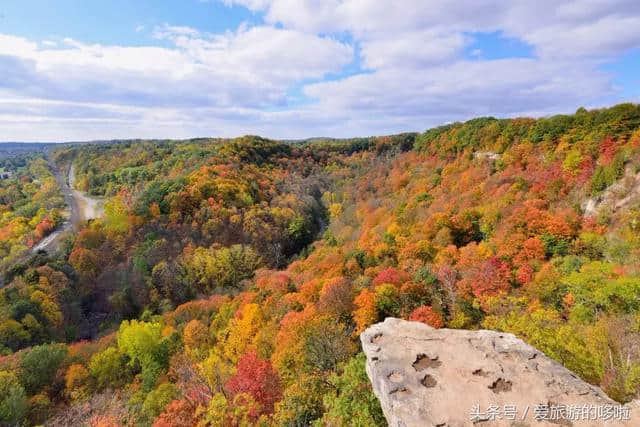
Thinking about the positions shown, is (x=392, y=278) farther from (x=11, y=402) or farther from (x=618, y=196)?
(x=11, y=402)

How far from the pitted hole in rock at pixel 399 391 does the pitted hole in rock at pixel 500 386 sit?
3214 mm

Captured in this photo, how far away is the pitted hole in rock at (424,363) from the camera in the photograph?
1455 centimetres

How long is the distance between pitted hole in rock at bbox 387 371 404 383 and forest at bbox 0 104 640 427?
2.92m

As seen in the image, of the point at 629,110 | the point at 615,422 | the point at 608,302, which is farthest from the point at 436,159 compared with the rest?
the point at 615,422

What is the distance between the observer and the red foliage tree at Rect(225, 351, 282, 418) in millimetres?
23487

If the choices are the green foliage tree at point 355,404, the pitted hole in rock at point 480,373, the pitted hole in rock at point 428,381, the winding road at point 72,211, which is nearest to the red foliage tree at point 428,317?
the green foliage tree at point 355,404

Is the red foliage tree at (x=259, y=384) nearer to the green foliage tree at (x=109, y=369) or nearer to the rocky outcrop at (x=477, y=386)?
the rocky outcrop at (x=477, y=386)

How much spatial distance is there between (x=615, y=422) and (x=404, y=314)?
59.9ft

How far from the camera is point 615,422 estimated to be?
37.8ft

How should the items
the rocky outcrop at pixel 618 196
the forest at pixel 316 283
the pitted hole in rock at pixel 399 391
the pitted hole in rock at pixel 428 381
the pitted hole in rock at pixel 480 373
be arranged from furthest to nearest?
the rocky outcrop at pixel 618 196, the forest at pixel 316 283, the pitted hole in rock at pixel 480 373, the pitted hole in rock at pixel 428 381, the pitted hole in rock at pixel 399 391

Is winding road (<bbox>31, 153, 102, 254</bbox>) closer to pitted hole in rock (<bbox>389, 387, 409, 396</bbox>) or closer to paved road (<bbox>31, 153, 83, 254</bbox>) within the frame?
paved road (<bbox>31, 153, 83, 254</bbox>)

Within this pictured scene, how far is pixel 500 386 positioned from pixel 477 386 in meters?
0.92

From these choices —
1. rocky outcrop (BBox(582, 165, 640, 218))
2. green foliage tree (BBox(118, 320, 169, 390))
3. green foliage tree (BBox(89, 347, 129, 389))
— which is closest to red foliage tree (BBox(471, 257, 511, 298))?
rocky outcrop (BBox(582, 165, 640, 218))

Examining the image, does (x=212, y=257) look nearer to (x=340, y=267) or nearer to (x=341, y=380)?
(x=340, y=267)
